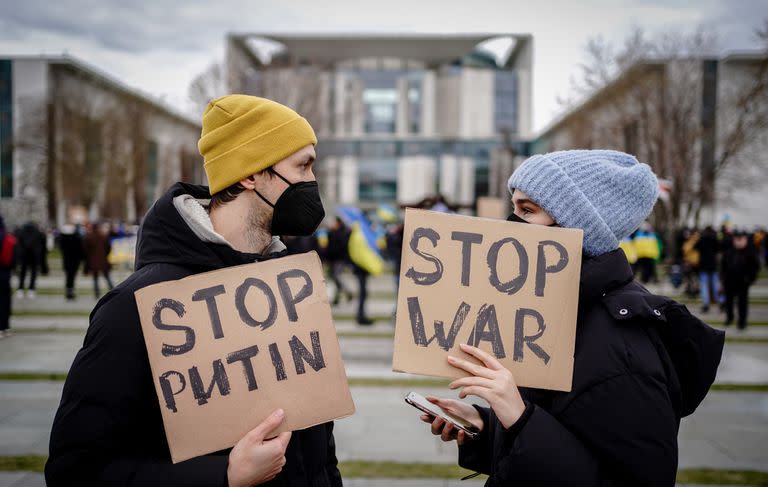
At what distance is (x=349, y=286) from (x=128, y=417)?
1831 cm

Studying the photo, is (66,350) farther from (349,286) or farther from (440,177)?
(440,177)

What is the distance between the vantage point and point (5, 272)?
9453 millimetres

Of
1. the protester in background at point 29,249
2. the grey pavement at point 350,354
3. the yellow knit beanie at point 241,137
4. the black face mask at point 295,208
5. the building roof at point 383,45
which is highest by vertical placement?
the building roof at point 383,45

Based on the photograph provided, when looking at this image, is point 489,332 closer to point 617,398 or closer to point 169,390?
point 617,398

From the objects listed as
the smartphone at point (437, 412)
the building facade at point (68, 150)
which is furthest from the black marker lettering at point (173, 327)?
the building facade at point (68, 150)

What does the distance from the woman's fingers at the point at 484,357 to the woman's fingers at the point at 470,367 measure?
19mm

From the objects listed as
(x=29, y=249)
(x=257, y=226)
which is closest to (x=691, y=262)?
(x=257, y=226)

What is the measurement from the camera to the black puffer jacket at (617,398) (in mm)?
1490

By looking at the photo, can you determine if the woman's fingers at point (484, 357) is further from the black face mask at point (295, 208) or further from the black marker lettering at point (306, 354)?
the black face mask at point (295, 208)

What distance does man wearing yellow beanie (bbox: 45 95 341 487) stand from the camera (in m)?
1.48

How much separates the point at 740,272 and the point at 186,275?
1192cm

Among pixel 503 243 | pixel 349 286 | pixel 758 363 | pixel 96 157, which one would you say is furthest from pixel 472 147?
pixel 503 243

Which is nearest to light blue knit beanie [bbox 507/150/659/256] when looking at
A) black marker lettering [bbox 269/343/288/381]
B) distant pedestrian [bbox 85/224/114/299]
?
black marker lettering [bbox 269/343/288/381]

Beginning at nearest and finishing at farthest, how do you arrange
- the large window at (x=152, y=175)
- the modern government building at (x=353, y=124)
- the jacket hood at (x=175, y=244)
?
the jacket hood at (x=175, y=244), the modern government building at (x=353, y=124), the large window at (x=152, y=175)
